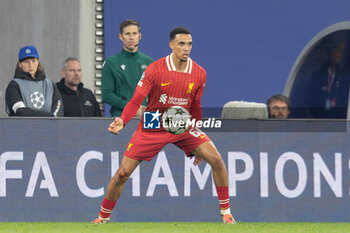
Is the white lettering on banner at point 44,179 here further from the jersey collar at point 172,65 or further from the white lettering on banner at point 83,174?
the jersey collar at point 172,65

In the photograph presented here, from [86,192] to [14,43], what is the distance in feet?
12.5

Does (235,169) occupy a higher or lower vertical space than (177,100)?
lower

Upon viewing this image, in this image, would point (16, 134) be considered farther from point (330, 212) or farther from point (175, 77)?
point (330, 212)

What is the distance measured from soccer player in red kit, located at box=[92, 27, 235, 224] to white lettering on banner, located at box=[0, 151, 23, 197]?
4.29ft

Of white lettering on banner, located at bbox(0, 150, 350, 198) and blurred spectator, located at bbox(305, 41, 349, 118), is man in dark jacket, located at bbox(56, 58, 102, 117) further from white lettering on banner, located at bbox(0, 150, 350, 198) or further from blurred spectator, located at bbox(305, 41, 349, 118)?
blurred spectator, located at bbox(305, 41, 349, 118)

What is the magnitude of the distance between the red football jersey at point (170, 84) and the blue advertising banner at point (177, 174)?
3.75ft

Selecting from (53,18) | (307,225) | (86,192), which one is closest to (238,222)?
(307,225)

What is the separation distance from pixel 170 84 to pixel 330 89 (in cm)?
473

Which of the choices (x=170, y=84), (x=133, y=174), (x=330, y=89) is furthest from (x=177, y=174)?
(x=330, y=89)

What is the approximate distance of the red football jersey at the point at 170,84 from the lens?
11.3 m

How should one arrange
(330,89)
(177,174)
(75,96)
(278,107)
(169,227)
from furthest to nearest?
1. (330,89)
2. (278,107)
3. (75,96)
4. (177,174)
5. (169,227)

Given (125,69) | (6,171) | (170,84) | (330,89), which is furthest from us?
(330,89)

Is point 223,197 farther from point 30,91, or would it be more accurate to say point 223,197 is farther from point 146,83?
point 30,91

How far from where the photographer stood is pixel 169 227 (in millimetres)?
11266
